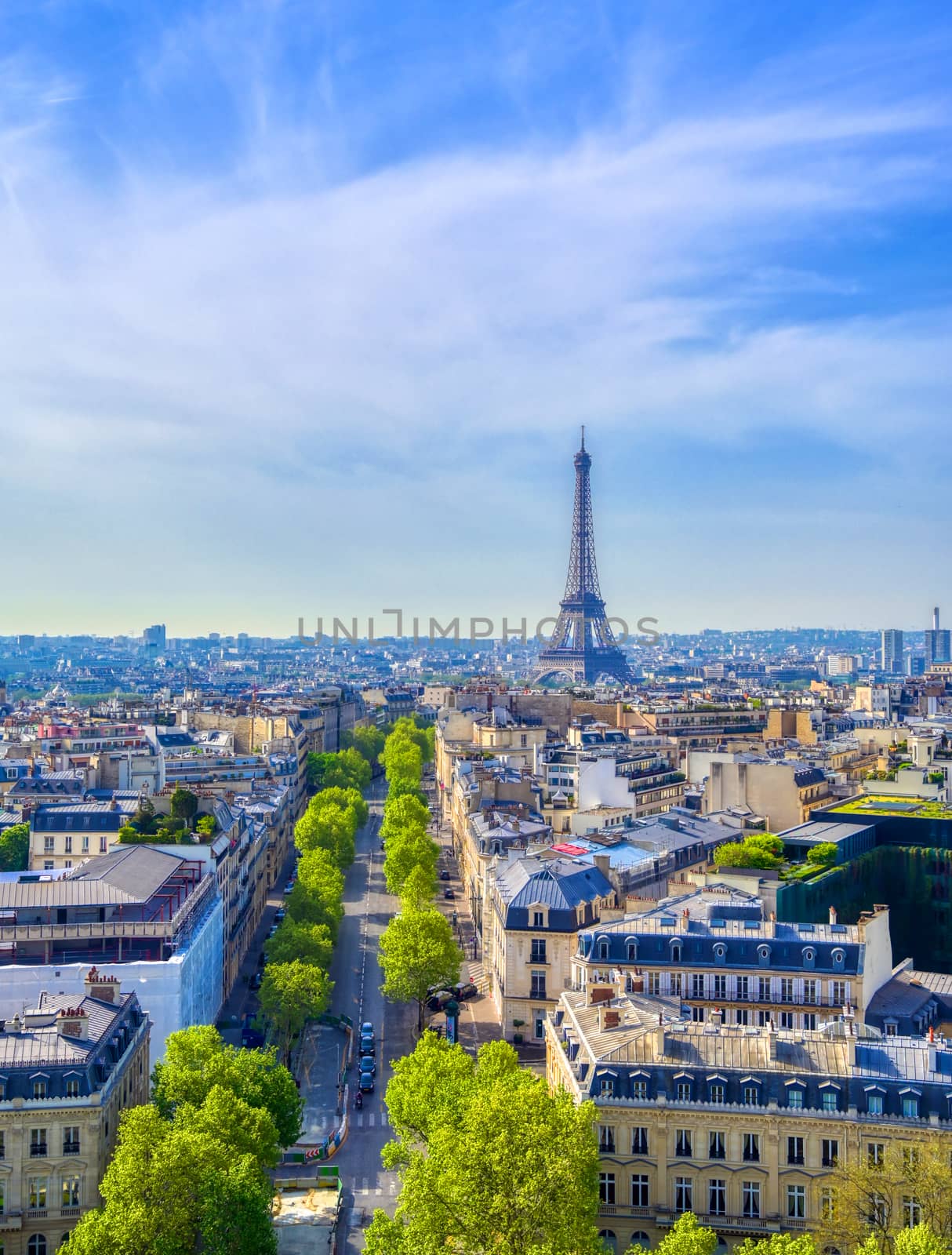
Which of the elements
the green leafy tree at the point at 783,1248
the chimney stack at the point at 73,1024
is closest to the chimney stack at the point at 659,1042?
the green leafy tree at the point at 783,1248

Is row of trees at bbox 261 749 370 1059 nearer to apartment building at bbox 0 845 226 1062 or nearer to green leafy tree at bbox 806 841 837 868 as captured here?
apartment building at bbox 0 845 226 1062

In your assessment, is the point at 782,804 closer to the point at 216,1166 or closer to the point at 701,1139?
the point at 701,1139

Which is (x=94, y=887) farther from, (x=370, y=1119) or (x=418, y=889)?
(x=418, y=889)

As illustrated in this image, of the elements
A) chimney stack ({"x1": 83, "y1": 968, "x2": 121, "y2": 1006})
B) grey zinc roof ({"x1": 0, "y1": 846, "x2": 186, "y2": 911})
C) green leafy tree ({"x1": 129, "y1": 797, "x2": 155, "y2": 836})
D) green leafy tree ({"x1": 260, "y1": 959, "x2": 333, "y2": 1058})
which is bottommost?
green leafy tree ({"x1": 260, "y1": 959, "x2": 333, "y2": 1058})

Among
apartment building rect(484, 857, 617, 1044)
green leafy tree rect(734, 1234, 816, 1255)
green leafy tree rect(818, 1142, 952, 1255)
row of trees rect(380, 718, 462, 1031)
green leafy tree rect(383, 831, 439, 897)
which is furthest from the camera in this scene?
green leafy tree rect(383, 831, 439, 897)

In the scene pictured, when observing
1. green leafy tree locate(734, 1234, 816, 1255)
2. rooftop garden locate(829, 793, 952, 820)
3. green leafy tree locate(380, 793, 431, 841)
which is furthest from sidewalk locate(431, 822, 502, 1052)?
green leafy tree locate(734, 1234, 816, 1255)
